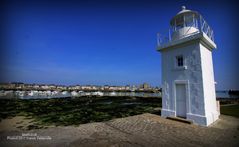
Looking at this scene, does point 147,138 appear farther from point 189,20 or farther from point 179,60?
point 189,20

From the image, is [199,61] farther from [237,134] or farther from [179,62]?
[237,134]

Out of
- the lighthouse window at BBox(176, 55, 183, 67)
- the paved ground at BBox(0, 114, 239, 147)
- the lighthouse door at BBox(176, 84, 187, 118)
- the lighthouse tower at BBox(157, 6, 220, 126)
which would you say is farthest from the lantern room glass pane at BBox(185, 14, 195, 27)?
the paved ground at BBox(0, 114, 239, 147)

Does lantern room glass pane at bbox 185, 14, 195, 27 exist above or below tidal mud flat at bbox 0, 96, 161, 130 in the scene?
above

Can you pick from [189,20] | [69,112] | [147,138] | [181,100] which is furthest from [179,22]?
[69,112]

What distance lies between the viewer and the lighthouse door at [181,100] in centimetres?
854

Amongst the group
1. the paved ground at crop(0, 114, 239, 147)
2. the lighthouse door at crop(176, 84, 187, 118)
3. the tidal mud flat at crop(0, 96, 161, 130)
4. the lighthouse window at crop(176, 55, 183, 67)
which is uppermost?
the lighthouse window at crop(176, 55, 183, 67)

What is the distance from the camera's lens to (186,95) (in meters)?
8.23

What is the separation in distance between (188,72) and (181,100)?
1.88m

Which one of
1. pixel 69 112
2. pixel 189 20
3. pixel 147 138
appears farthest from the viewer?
pixel 69 112

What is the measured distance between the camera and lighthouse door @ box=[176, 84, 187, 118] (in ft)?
28.0

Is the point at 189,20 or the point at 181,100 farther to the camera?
the point at 189,20

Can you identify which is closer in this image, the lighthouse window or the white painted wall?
the white painted wall

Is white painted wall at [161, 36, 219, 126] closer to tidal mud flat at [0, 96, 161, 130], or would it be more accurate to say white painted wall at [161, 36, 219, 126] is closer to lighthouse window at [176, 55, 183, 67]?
lighthouse window at [176, 55, 183, 67]

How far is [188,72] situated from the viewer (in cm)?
816
